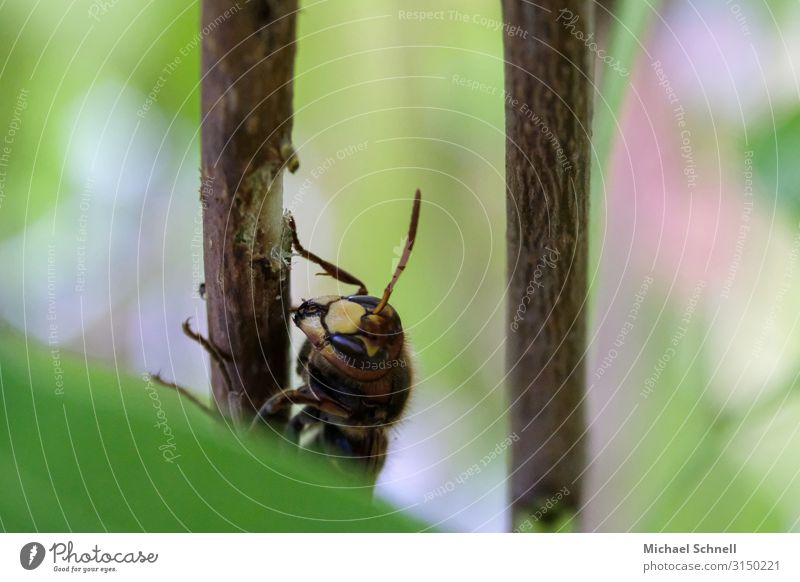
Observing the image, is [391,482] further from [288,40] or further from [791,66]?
[791,66]
